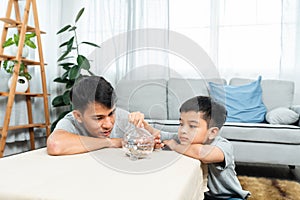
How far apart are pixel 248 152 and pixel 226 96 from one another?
0.64 m

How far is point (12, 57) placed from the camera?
7.15 feet

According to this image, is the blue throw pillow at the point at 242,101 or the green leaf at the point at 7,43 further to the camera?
the blue throw pillow at the point at 242,101

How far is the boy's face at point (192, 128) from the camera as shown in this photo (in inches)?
38.3

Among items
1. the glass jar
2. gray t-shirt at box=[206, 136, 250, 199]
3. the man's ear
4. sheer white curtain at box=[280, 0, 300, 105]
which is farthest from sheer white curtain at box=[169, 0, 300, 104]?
the glass jar

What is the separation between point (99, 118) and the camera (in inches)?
38.1

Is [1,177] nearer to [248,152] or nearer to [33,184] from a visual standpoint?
[33,184]

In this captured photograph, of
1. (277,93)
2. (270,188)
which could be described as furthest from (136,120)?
(277,93)

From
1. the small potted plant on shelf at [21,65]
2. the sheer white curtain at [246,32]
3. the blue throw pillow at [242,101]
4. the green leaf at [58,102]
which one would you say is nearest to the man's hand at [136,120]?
the blue throw pillow at [242,101]

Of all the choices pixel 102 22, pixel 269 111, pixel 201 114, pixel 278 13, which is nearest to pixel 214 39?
pixel 278 13

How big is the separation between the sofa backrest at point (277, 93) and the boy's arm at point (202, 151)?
1700mm

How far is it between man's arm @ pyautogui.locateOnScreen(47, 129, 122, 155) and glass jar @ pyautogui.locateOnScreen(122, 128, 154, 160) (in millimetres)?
145

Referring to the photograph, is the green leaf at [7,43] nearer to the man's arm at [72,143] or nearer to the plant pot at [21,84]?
the plant pot at [21,84]

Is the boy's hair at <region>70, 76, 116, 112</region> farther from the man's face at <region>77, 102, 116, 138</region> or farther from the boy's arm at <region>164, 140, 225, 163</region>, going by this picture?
the boy's arm at <region>164, 140, 225, 163</region>

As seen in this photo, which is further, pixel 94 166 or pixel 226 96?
pixel 226 96
